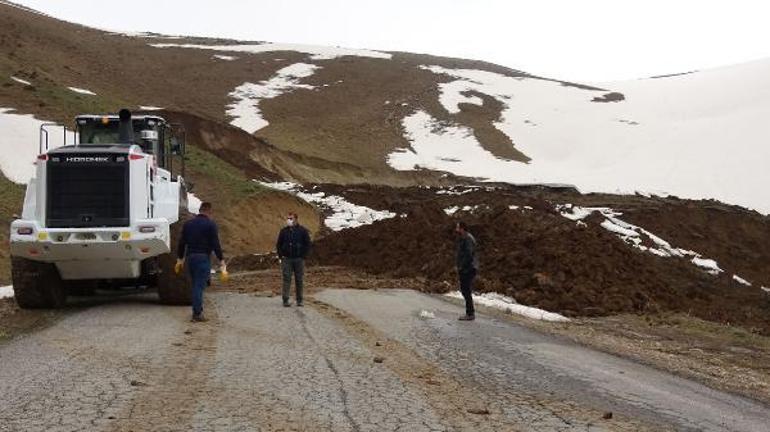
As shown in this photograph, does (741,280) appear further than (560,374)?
Yes

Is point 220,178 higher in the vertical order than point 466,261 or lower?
higher

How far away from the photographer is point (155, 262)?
12906mm

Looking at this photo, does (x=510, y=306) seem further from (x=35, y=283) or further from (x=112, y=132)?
(x=35, y=283)

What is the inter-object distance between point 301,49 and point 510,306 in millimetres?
83302

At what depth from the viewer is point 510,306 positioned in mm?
15148

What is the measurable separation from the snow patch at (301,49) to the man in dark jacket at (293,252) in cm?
7618

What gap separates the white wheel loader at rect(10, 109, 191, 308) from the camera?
11898mm

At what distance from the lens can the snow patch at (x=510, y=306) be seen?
574 inches

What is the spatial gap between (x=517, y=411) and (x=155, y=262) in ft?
27.1

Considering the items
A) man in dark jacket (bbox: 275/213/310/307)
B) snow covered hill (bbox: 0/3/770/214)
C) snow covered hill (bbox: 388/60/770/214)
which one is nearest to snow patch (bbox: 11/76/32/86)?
snow covered hill (bbox: 0/3/770/214)

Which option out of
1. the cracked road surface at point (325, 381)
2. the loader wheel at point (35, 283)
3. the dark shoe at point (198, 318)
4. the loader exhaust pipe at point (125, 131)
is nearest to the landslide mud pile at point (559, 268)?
the cracked road surface at point (325, 381)

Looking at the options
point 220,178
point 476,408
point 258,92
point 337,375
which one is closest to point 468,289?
point 337,375

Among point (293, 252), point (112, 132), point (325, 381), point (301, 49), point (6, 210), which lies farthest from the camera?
point (301, 49)

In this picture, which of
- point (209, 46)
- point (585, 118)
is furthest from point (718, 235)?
point (209, 46)
